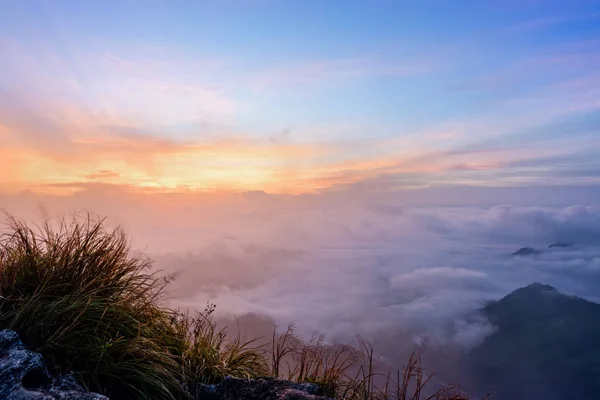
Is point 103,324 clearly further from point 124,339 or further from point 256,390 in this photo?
point 256,390

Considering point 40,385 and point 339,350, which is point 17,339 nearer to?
point 40,385

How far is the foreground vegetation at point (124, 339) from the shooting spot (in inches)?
181

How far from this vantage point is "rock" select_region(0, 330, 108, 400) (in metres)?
3.57

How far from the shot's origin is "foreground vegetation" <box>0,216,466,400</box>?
4602mm

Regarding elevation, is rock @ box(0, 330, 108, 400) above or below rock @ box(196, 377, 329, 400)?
above

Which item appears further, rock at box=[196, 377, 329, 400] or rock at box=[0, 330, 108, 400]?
rock at box=[196, 377, 329, 400]

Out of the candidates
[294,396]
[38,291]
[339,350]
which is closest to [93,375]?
[38,291]

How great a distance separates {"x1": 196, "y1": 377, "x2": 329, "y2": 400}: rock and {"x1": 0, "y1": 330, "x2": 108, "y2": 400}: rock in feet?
4.22

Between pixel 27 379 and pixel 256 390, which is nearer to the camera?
pixel 27 379

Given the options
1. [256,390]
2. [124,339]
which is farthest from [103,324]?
[256,390]

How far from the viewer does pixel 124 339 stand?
16.8 feet

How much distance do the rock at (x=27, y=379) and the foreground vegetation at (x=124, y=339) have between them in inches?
10.3

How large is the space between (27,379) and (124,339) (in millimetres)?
1339

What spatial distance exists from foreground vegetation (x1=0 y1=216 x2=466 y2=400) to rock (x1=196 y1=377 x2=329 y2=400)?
273 mm
